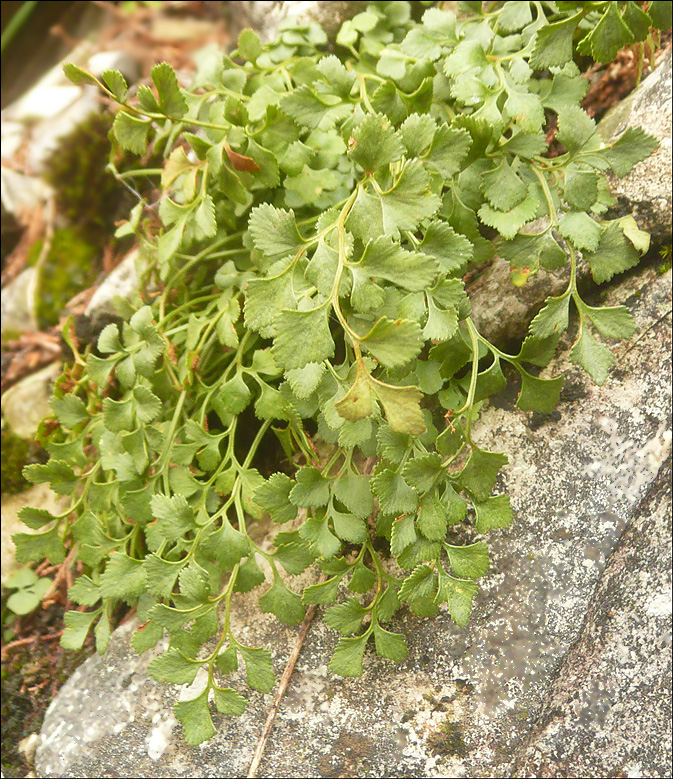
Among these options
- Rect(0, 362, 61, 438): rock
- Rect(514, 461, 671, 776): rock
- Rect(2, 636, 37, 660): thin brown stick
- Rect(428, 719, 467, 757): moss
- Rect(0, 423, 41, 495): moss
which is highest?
Rect(0, 362, 61, 438): rock

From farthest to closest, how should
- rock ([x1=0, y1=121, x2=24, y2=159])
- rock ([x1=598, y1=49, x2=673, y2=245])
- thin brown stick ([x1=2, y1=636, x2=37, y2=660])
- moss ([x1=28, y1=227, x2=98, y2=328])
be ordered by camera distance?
rock ([x1=0, y1=121, x2=24, y2=159]) → moss ([x1=28, y1=227, x2=98, y2=328]) → thin brown stick ([x1=2, y1=636, x2=37, y2=660]) → rock ([x1=598, y1=49, x2=673, y2=245])

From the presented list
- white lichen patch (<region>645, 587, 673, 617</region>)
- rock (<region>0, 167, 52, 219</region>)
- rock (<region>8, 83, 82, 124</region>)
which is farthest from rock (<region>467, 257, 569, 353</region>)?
rock (<region>8, 83, 82, 124</region>)

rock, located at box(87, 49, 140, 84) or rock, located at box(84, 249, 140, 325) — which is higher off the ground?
rock, located at box(87, 49, 140, 84)

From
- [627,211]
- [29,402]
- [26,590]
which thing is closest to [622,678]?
[627,211]

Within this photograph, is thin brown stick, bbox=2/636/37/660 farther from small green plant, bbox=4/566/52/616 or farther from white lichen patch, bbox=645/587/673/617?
white lichen patch, bbox=645/587/673/617

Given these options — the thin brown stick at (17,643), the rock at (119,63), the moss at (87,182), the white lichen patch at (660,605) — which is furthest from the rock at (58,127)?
the white lichen patch at (660,605)

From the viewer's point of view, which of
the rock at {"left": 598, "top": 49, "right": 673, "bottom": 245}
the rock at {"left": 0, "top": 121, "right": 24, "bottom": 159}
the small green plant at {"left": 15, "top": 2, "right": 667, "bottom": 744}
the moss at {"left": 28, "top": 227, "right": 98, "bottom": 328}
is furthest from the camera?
the rock at {"left": 0, "top": 121, "right": 24, "bottom": 159}

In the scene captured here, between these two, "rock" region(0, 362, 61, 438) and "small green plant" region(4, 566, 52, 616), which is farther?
"rock" region(0, 362, 61, 438)
